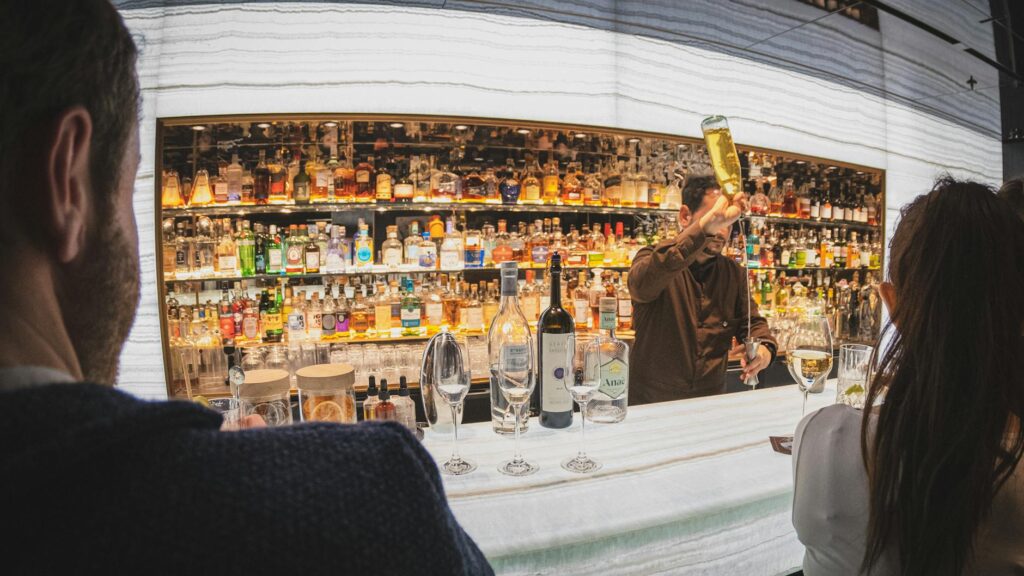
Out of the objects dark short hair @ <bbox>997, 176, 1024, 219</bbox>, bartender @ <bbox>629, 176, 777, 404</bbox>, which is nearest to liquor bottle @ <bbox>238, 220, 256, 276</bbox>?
bartender @ <bbox>629, 176, 777, 404</bbox>

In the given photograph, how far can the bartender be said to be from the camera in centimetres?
294

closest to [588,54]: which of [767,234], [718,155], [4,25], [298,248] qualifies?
[718,155]

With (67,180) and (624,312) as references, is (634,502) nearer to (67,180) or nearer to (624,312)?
(67,180)

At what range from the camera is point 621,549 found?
1.07 meters

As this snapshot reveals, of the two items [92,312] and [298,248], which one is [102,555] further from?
[298,248]

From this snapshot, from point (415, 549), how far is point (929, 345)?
2.83 ft

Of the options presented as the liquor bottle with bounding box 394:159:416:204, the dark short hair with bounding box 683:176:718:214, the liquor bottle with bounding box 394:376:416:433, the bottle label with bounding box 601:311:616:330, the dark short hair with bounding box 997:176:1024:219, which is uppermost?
the liquor bottle with bounding box 394:159:416:204

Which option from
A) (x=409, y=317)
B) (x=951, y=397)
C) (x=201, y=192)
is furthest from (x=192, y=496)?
(x=201, y=192)

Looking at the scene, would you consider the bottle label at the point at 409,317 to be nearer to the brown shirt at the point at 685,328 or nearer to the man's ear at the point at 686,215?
the brown shirt at the point at 685,328

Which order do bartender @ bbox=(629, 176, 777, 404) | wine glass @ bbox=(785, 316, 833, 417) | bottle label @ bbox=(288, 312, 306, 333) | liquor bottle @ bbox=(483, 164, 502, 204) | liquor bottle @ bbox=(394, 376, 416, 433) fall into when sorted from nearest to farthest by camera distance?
liquor bottle @ bbox=(394, 376, 416, 433), wine glass @ bbox=(785, 316, 833, 417), bartender @ bbox=(629, 176, 777, 404), bottle label @ bbox=(288, 312, 306, 333), liquor bottle @ bbox=(483, 164, 502, 204)

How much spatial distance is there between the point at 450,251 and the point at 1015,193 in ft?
9.40

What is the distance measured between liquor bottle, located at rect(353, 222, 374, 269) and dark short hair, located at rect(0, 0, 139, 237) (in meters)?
3.03

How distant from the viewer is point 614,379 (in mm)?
1561

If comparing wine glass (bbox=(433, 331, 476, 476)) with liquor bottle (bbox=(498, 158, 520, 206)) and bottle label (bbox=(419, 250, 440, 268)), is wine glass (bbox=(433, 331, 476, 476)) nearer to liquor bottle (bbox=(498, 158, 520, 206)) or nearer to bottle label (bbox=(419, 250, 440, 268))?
bottle label (bbox=(419, 250, 440, 268))
